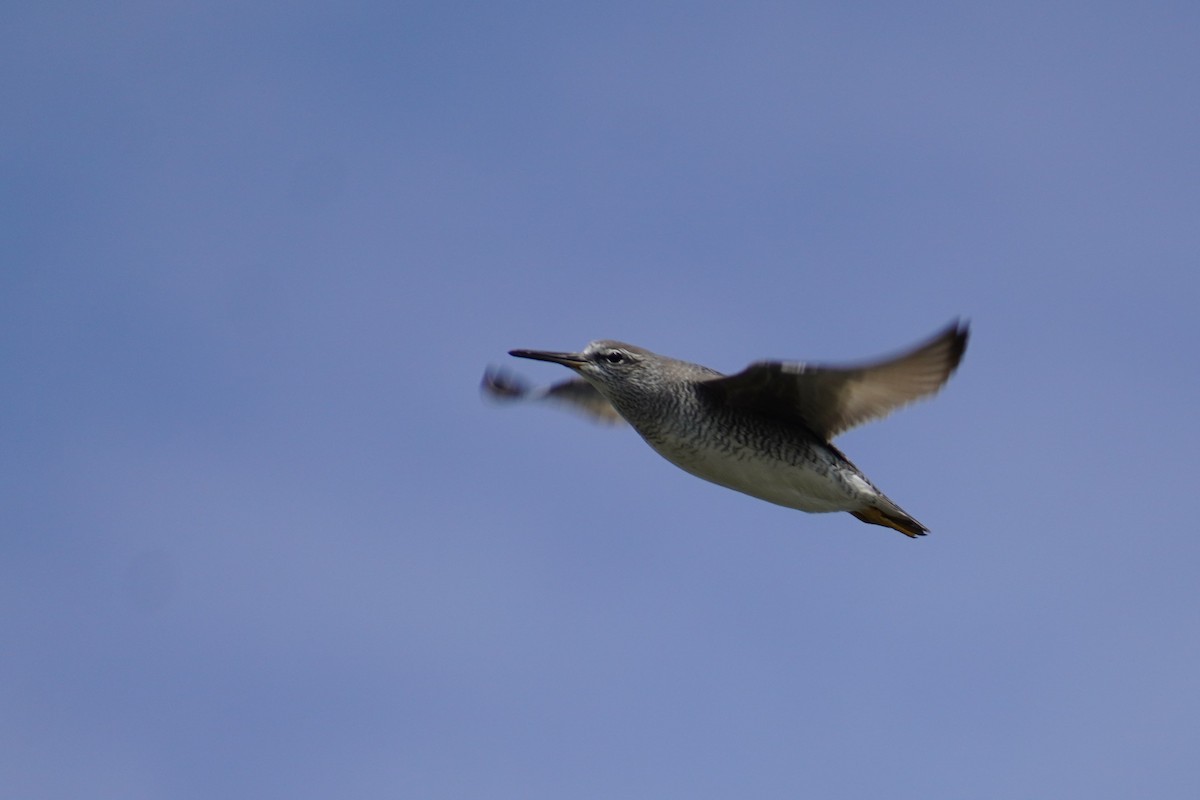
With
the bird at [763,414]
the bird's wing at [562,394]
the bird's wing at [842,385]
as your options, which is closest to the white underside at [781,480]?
the bird at [763,414]

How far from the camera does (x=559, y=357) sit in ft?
39.5

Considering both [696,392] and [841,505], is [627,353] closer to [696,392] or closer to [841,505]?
[696,392]

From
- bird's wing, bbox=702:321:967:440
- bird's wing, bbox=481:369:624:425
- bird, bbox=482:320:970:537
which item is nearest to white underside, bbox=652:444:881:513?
bird, bbox=482:320:970:537

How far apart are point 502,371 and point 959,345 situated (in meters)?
5.92

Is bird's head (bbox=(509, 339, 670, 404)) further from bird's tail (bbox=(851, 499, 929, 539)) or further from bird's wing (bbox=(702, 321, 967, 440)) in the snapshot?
bird's tail (bbox=(851, 499, 929, 539))

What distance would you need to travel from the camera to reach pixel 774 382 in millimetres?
11078

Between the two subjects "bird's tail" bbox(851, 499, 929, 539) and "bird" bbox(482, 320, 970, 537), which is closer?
"bird" bbox(482, 320, 970, 537)

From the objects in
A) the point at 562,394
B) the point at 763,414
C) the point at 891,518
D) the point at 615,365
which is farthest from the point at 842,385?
the point at 562,394

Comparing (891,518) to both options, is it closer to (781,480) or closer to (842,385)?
(781,480)

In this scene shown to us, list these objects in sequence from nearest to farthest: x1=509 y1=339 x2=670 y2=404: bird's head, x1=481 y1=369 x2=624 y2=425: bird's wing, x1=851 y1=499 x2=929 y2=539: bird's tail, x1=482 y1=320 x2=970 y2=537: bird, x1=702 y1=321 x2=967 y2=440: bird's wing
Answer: x1=702 y1=321 x2=967 y2=440: bird's wing < x1=482 y1=320 x2=970 y2=537: bird < x1=509 y1=339 x2=670 y2=404: bird's head < x1=851 y1=499 x2=929 y2=539: bird's tail < x1=481 y1=369 x2=624 y2=425: bird's wing

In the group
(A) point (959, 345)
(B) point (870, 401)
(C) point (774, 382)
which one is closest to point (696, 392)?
(C) point (774, 382)

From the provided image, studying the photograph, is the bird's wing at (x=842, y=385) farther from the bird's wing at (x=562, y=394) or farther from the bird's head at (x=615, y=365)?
the bird's wing at (x=562, y=394)

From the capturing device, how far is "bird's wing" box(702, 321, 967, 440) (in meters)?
10.4

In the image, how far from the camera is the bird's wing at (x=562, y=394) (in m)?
14.5
